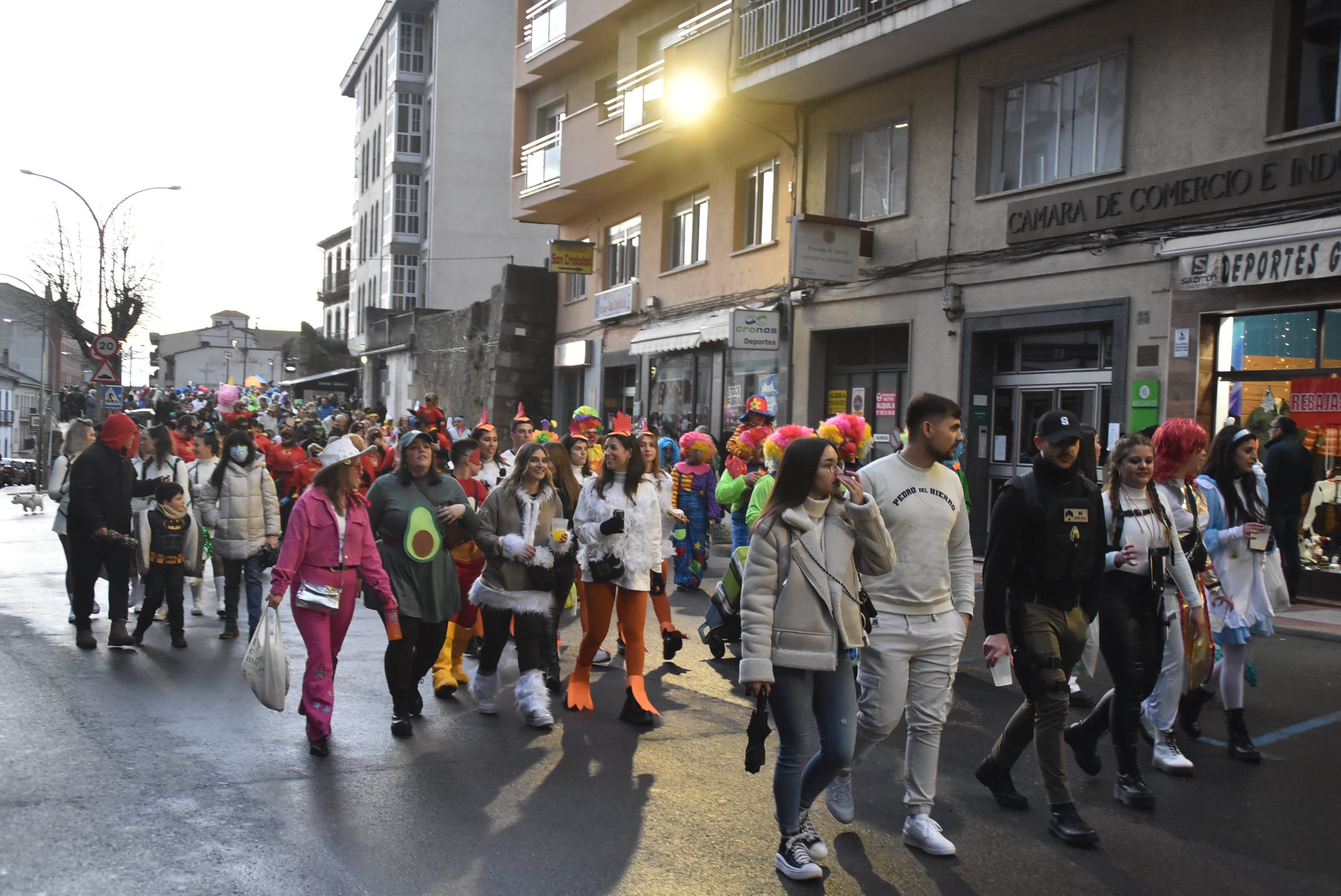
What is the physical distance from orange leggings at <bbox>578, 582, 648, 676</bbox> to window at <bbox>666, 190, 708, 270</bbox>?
14764mm

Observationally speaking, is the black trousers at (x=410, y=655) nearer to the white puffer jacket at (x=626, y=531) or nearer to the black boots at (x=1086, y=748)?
the white puffer jacket at (x=626, y=531)

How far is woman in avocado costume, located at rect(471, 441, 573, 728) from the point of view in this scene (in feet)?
21.6

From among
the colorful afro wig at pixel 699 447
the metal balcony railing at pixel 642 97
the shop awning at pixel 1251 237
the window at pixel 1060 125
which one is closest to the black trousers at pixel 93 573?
the colorful afro wig at pixel 699 447

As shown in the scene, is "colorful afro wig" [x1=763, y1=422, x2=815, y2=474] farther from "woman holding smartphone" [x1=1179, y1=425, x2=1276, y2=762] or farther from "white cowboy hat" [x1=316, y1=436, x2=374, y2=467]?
"white cowboy hat" [x1=316, y1=436, x2=374, y2=467]

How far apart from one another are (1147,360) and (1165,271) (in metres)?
0.99

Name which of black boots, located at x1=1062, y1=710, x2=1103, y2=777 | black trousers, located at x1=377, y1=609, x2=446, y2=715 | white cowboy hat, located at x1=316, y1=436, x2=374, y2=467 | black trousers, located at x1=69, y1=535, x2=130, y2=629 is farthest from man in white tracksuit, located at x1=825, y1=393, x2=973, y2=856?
black trousers, located at x1=69, y1=535, x2=130, y2=629

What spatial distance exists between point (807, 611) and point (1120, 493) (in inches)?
77.5

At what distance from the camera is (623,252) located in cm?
2462

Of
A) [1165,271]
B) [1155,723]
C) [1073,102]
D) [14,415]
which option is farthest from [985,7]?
[14,415]

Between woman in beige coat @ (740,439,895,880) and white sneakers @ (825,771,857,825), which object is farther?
white sneakers @ (825,771,857,825)

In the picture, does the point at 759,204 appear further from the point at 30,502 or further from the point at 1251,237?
the point at 30,502

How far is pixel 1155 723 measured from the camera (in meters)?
5.76

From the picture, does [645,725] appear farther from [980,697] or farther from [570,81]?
[570,81]

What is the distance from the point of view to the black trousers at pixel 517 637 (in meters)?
6.55
